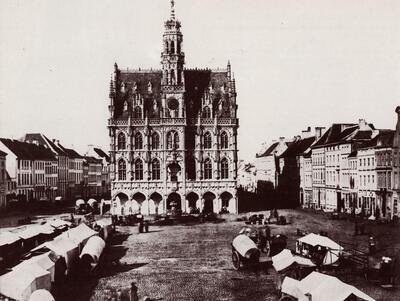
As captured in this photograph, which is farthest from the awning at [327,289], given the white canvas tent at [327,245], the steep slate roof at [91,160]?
the steep slate roof at [91,160]

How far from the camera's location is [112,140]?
76062mm

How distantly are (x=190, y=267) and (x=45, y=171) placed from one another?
2945 inches

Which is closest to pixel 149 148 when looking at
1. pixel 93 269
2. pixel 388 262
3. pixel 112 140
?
pixel 112 140

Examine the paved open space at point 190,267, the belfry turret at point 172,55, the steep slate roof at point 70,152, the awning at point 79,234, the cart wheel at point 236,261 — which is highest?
the belfry turret at point 172,55

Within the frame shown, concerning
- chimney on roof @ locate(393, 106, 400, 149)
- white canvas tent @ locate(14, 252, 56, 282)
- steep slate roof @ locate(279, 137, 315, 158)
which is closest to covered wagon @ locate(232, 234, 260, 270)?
white canvas tent @ locate(14, 252, 56, 282)

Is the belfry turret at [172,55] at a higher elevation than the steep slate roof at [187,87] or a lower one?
higher

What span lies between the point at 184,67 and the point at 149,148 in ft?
41.4

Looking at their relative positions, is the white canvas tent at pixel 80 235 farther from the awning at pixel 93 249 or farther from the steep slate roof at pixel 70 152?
the steep slate roof at pixel 70 152

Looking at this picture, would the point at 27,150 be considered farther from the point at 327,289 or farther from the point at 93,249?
the point at 327,289

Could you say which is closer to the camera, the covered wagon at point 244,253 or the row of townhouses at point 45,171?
the covered wagon at point 244,253

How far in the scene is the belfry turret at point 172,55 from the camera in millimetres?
77213

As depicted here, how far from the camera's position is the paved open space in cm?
2766

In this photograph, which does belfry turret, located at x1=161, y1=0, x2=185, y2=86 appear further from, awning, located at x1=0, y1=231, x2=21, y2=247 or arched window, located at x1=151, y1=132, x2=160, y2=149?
awning, located at x1=0, y1=231, x2=21, y2=247

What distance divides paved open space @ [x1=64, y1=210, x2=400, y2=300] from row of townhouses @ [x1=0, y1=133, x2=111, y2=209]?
39628 millimetres
